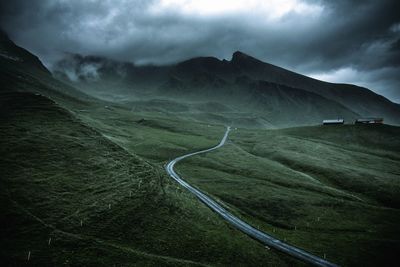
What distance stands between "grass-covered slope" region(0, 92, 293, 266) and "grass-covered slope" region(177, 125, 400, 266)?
13238 millimetres

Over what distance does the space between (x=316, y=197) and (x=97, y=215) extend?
65.4 meters

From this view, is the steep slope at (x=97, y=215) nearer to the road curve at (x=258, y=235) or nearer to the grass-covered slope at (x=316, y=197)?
the road curve at (x=258, y=235)

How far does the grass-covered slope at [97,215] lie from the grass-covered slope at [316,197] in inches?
521

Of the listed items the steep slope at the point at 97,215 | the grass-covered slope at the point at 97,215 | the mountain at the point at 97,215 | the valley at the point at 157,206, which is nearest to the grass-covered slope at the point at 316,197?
the valley at the point at 157,206

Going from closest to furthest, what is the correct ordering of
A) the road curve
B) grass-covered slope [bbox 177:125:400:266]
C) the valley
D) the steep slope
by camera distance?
1. the steep slope
2. the valley
3. the road curve
4. grass-covered slope [bbox 177:125:400:266]

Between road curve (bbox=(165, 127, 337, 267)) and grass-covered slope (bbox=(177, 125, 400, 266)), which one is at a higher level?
grass-covered slope (bbox=(177, 125, 400, 266))

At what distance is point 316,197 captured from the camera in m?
85.8

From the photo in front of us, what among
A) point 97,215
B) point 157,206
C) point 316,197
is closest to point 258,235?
point 157,206

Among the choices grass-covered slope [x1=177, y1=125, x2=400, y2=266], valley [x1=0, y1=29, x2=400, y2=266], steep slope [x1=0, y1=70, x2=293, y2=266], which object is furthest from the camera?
grass-covered slope [x1=177, y1=125, x2=400, y2=266]

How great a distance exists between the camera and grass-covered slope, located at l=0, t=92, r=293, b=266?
45312mm

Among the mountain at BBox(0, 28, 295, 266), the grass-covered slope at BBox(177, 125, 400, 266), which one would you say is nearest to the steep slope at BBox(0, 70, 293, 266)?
the mountain at BBox(0, 28, 295, 266)

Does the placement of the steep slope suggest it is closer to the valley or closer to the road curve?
the valley

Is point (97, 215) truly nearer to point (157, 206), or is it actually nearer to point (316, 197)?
point (157, 206)

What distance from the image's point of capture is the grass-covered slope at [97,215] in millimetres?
45312
